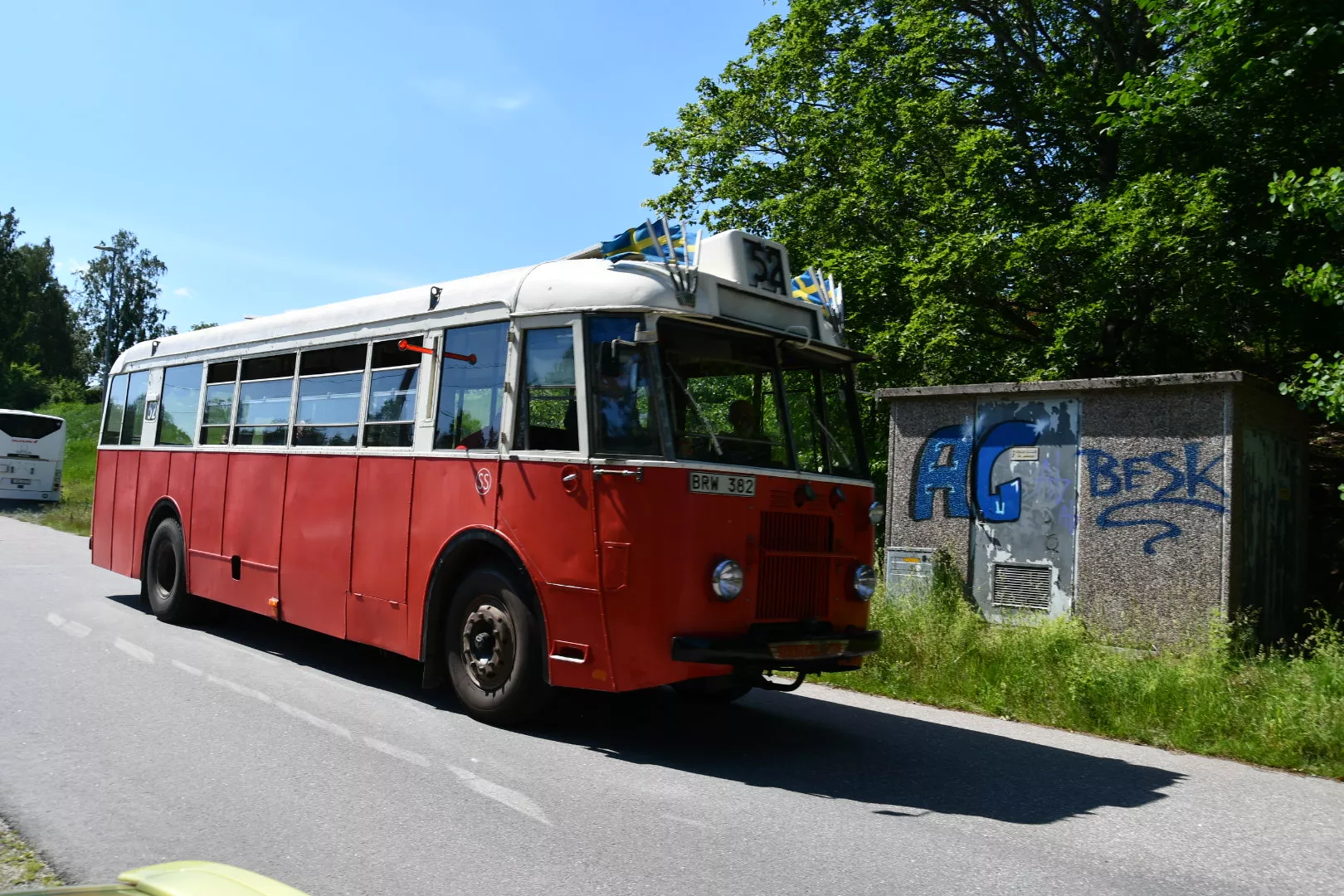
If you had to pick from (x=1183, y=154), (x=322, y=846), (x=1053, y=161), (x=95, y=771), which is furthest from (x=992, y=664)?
(x=1053, y=161)

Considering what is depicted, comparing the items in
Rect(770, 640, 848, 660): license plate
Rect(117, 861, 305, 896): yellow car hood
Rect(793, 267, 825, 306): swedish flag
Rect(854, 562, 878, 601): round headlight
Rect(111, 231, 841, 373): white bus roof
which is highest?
Rect(793, 267, 825, 306): swedish flag

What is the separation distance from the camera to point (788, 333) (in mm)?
7094

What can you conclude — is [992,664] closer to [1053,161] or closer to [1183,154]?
[1183,154]

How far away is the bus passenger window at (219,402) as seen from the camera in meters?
10.5

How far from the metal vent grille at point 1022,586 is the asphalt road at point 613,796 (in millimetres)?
3206

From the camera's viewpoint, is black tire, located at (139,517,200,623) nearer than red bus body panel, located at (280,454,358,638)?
No

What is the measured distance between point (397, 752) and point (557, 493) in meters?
1.83

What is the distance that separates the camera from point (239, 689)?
26.2 feet

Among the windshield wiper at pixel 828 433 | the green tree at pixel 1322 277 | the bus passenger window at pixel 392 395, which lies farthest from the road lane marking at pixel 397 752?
the green tree at pixel 1322 277

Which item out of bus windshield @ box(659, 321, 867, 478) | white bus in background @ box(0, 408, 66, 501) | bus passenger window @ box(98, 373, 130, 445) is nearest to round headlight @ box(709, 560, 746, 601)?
bus windshield @ box(659, 321, 867, 478)

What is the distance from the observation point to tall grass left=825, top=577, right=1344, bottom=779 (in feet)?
24.2

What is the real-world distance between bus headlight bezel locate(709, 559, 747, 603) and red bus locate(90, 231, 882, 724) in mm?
11

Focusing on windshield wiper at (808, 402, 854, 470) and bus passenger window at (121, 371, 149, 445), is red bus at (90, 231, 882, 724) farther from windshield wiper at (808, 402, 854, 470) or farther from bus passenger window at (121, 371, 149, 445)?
bus passenger window at (121, 371, 149, 445)

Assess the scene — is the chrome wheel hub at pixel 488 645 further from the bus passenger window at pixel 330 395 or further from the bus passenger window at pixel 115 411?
the bus passenger window at pixel 115 411
